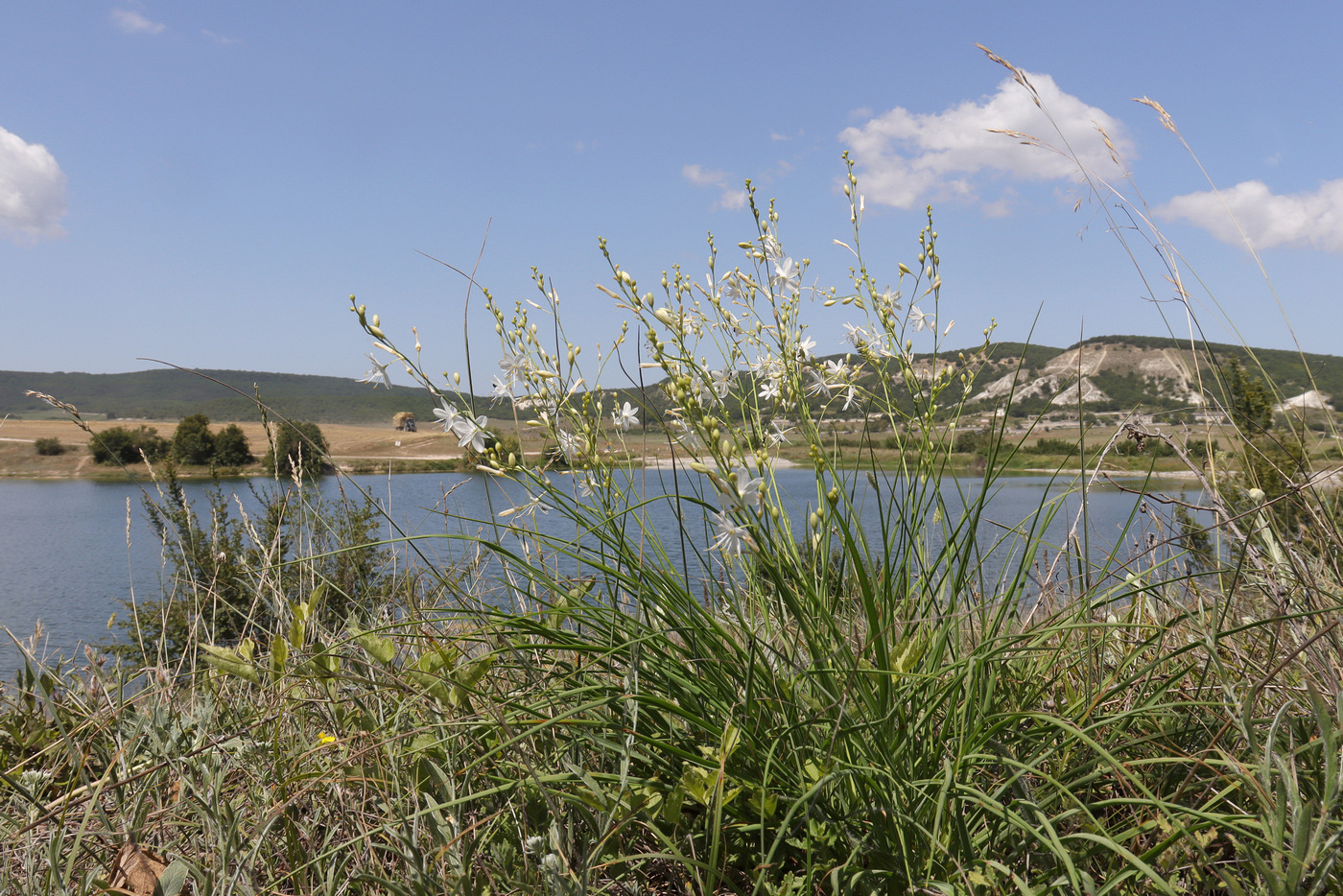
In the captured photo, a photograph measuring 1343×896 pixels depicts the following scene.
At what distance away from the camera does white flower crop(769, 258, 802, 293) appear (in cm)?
164

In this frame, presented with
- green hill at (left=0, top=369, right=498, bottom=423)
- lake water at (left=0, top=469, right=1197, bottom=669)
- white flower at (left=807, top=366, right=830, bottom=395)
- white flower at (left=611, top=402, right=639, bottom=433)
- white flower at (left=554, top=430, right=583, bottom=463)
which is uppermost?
green hill at (left=0, top=369, right=498, bottom=423)

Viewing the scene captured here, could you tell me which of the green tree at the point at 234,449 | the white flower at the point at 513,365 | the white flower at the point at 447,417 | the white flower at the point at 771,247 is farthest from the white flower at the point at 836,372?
the green tree at the point at 234,449

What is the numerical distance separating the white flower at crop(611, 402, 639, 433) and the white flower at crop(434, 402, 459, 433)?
37 cm

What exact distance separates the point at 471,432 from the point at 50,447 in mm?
61433

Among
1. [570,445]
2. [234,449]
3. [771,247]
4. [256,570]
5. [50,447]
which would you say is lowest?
[50,447]

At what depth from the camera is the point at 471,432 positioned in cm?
140

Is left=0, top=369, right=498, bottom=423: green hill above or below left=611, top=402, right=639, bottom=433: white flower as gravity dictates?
above

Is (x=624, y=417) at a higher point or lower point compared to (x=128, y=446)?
higher

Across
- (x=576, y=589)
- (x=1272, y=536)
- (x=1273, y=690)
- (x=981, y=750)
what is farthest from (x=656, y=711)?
(x=1272, y=536)

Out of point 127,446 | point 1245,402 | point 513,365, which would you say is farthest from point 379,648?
point 127,446

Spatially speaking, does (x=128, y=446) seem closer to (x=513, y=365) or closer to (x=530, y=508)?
(x=513, y=365)

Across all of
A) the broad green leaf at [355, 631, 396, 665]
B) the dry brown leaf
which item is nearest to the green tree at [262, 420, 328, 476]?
the broad green leaf at [355, 631, 396, 665]

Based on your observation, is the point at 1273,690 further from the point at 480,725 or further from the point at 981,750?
→ the point at 480,725

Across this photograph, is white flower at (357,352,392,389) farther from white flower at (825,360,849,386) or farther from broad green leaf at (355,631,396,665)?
white flower at (825,360,849,386)
